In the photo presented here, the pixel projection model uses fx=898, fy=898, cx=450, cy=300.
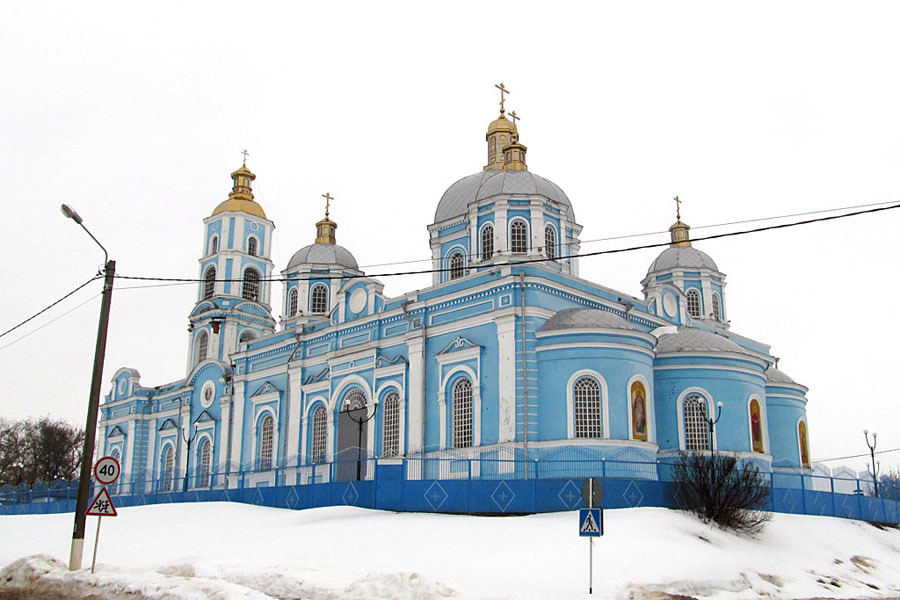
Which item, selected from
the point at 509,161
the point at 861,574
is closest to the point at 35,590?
the point at 861,574

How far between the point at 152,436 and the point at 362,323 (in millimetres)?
19183

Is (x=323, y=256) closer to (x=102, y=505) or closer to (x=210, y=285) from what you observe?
(x=210, y=285)

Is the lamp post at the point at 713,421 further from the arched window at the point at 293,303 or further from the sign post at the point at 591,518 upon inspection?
the arched window at the point at 293,303

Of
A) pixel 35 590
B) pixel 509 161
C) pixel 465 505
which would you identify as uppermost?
pixel 509 161

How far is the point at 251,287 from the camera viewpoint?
4228 centimetres

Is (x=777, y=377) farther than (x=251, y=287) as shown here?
No

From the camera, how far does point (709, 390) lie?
26.5 m

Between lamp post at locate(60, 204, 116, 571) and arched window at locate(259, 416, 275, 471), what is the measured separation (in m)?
17.8

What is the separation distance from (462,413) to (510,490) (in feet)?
20.2

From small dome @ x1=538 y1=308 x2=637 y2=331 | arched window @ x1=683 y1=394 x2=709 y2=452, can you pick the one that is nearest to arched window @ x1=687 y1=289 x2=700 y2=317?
arched window @ x1=683 y1=394 x2=709 y2=452

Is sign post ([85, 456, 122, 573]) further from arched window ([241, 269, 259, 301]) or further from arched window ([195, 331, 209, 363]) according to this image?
arched window ([195, 331, 209, 363])

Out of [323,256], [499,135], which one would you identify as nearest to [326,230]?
[323,256]

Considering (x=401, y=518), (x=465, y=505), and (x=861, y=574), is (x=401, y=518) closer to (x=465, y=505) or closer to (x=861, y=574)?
(x=465, y=505)

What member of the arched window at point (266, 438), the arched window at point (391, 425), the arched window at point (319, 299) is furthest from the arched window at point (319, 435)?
the arched window at point (319, 299)
